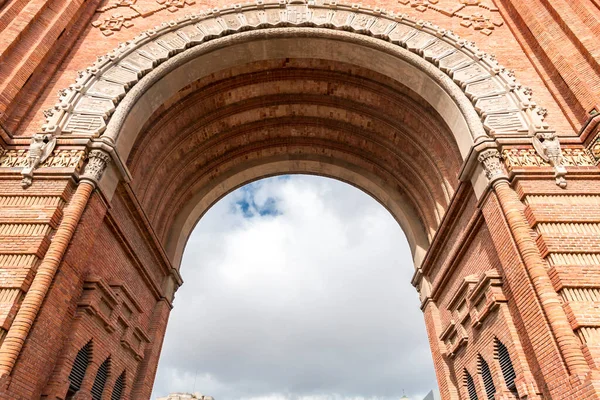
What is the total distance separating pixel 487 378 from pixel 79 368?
9.10m

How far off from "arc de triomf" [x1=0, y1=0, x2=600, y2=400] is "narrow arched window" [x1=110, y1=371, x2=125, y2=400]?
7cm

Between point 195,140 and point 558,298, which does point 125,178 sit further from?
point 558,298

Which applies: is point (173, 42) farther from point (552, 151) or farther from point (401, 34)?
point (552, 151)

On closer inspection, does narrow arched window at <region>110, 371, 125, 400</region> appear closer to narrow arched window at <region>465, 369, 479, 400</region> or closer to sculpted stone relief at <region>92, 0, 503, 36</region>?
narrow arched window at <region>465, 369, 479, 400</region>

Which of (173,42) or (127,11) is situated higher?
(127,11)

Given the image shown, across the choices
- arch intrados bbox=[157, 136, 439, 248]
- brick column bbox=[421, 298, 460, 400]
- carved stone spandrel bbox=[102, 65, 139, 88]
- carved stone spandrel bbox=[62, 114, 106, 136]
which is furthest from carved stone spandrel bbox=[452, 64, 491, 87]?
carved stone spandrel bbox=[62, 114, 106, 136]

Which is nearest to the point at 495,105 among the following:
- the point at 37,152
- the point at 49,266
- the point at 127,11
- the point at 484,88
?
the point at 484,88

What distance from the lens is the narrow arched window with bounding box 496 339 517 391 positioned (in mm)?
8656

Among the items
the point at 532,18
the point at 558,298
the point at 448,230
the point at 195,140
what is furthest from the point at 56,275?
the point at 532,18

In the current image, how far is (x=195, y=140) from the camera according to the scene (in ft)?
48.1

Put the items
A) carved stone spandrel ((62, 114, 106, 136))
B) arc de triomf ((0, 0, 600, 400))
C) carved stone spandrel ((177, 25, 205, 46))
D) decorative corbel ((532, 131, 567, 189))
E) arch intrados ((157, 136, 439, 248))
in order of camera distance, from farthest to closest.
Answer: arch intrados ((157, 136, 439, 248)) < carved stone spandrel ((177, 25, 205, 46)) < carved stone spandrel ((62, 114, 106, 136)) < decorative corbel ((532, 131, 567, 189)) < arc de triomf ((0, 0, 600, 400))

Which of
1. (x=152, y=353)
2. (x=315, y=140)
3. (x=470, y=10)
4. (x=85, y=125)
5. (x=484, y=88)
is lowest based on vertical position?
(x=152, y=353)

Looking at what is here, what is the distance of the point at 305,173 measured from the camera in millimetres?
17906

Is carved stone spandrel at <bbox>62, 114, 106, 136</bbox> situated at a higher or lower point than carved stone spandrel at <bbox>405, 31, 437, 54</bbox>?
lower
